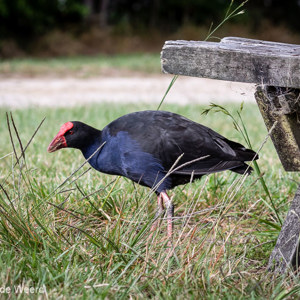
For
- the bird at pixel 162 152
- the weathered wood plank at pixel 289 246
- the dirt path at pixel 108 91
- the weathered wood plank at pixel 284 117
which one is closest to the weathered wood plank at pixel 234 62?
the weathered wood plank at pixel 284 117

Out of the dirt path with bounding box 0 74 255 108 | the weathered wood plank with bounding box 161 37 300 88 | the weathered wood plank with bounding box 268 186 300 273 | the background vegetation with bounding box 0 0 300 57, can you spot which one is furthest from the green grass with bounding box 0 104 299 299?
the background vegetation with bounding box 0 0 300 57

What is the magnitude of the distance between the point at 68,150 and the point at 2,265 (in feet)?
8.85

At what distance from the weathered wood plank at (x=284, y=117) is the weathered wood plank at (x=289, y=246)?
0.22 m

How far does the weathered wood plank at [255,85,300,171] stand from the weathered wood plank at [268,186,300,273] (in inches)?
8.5

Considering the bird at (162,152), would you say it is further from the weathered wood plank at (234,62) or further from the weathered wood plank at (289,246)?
the weathered wood plank at (234,62)

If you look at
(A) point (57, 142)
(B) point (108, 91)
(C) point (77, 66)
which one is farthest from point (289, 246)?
(C) point (77, 66)

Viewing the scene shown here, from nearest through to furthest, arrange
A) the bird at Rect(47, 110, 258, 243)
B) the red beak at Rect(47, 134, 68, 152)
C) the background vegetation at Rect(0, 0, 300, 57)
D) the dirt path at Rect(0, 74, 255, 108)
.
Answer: the bird at Rect(47, 110, 258, 243)
the red beak at Rect(47, 134, 68, 152)
the dirt path at Rect(0, 74, 255, 108)
the background vegetation at Rect(0, 0, 300, 57)

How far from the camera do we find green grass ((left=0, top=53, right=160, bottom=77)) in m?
13.7

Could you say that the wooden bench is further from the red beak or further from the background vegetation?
the background vegetation

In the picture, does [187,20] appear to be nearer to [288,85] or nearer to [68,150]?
[68,150]

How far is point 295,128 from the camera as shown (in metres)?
2.37

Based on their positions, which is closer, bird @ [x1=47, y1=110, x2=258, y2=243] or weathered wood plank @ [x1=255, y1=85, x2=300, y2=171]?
weathered wood plank @ [x1=255, y1=85, x2=300, y2=171]

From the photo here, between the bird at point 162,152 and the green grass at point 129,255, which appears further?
the bird at point 162,152

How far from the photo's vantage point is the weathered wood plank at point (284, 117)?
86.3 inches
